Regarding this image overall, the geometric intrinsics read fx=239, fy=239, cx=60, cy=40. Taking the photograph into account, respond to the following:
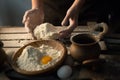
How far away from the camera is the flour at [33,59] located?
1145 mm

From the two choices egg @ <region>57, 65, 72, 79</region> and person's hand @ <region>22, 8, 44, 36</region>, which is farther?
person's hand @ <region>22, 8, 44, 36</region>

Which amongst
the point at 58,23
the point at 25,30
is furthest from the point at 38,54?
the point at 58,23

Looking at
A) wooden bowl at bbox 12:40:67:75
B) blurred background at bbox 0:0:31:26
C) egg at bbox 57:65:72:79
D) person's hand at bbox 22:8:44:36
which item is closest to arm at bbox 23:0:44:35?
person's hand at bbox 22:8:44:36

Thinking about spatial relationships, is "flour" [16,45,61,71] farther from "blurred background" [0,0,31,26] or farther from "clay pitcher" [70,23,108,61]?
"blurred background" [0,0,31,26]

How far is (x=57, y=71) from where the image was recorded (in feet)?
3.74

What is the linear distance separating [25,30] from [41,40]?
0.97 ft

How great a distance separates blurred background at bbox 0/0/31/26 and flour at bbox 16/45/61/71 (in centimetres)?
126

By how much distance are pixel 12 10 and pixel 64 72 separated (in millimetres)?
1474

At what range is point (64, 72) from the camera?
1.13 meters

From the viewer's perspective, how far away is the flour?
114cm

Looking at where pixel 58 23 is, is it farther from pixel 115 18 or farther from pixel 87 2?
→ pixel 115 18

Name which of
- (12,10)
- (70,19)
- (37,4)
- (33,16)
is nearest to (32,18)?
(33,16)

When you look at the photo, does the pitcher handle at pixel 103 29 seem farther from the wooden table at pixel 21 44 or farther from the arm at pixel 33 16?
the arm at pixel 33 16

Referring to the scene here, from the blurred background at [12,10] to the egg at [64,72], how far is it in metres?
1.37
